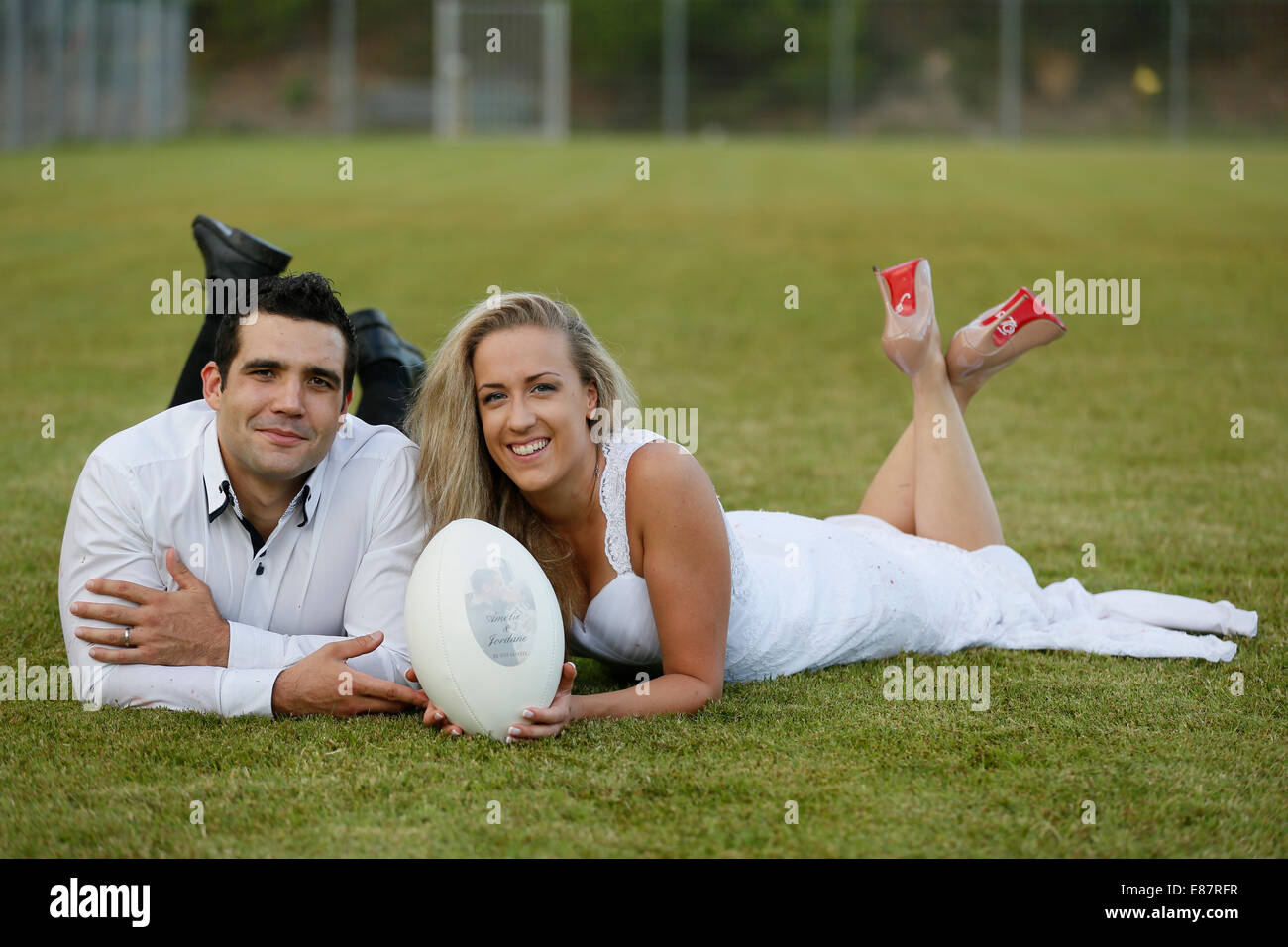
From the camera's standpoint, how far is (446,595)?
3271 mm

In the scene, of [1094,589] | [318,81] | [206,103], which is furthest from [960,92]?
[1094,589]

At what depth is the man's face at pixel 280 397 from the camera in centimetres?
340

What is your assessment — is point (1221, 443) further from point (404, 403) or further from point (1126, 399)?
point (404, 403)

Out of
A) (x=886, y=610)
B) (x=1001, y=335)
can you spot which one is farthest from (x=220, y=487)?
(x=1001, y=335)

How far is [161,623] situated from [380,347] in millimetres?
2018

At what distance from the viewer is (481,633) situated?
3232mm

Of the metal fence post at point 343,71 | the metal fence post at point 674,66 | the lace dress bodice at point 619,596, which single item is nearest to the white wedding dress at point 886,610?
the lace dress bodice at point 619,596

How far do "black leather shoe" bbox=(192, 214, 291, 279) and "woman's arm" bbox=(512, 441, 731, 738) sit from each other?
2077 millimetres

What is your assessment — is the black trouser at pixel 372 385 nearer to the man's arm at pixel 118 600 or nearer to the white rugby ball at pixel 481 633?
the man's arm at pixel 118 600

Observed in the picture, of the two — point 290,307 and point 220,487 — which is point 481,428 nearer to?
point 290,307

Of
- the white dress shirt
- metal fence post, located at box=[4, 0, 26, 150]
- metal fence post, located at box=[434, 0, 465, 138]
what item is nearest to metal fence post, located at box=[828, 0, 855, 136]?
metal fence post, located at box=[434, 0, 465, 138]

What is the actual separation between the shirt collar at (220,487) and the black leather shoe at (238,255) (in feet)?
4.79

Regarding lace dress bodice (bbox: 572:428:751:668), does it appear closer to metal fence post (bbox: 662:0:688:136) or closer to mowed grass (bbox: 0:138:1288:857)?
mowed grass (bbox: 0:138:1288:857)

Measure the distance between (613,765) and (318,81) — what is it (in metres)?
46.9
